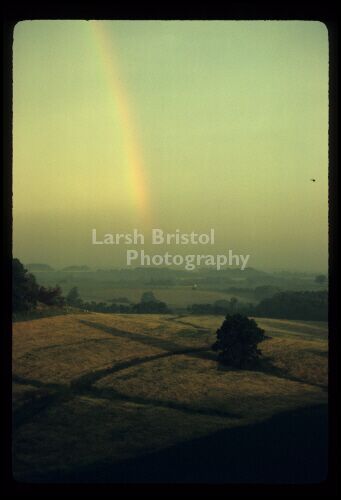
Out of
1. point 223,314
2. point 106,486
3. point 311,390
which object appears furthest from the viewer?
point 223,314

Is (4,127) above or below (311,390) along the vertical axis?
above

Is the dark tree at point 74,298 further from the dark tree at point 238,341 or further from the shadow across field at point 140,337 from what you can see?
the dark tree at point 238,341

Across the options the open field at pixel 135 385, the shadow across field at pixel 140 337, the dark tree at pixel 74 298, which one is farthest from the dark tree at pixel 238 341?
the dark tree at pixel 74 298

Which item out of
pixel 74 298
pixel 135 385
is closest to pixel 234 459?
pixel 135 385

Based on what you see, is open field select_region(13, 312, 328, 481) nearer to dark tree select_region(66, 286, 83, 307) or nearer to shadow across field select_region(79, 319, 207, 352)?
shadow across field select_region(79, 319, 207, 352)

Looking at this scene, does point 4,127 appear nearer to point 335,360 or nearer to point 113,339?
point 113,339

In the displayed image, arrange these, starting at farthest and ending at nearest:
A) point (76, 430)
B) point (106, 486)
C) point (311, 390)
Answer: point (311, 390)
point (76, 430)
point (106, 486)

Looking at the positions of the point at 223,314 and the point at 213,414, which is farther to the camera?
the point at 223,314

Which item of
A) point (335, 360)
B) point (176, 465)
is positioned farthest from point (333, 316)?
point (176, 465)
